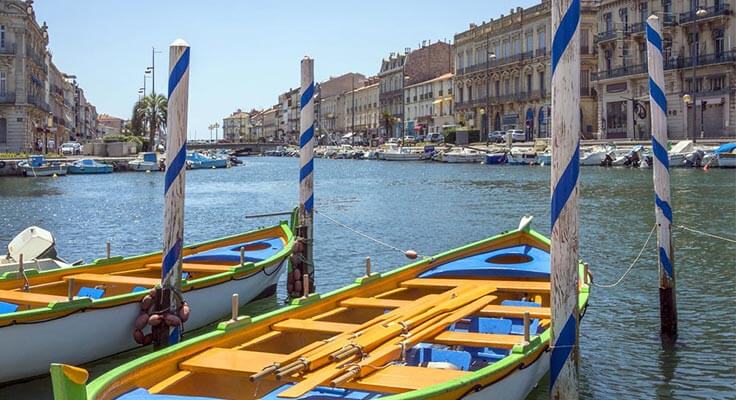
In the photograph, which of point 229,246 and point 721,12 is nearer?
point 229,246

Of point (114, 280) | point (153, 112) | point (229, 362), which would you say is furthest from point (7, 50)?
point (229, 362)

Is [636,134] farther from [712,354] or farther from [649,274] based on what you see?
[712,354]

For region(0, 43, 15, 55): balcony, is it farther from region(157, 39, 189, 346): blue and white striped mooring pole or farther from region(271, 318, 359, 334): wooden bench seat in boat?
region(271, 318, 359, 334): wooden bench seat in boat

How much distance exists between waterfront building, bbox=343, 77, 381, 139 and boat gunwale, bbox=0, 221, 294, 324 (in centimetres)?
11452

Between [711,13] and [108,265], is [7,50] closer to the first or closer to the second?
[711,13]

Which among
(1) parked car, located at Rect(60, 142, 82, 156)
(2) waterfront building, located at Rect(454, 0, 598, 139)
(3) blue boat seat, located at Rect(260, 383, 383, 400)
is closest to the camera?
(3) blue boat seat, located at Rect(260, 383, 383, 400)

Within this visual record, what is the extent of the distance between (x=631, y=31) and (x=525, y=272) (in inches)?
2395

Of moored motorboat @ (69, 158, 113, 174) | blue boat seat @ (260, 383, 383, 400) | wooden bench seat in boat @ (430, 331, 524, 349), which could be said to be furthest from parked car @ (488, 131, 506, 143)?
blue boat seat @ (260, 383, 383, 400)

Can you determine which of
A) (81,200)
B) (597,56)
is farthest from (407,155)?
(81,200)

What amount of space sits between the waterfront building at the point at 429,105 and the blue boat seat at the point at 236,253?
8833 cm

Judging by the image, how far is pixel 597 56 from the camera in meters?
74.8

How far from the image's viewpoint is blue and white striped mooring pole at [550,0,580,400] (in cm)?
714

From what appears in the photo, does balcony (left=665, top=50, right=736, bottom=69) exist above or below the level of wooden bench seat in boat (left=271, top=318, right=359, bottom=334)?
above

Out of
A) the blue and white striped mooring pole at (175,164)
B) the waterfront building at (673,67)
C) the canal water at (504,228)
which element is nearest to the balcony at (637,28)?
the waterfront building at (673,67)
